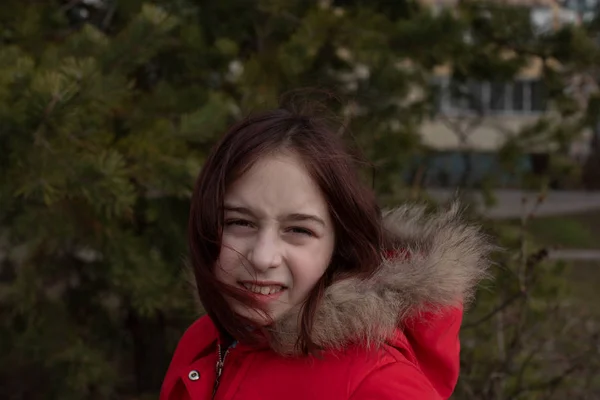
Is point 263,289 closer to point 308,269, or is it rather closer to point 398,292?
point 308,269

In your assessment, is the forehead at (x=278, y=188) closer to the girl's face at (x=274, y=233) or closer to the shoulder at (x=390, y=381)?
the girl's face at (x=274, y=233)

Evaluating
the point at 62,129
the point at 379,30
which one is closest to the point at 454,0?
the point at 379,30

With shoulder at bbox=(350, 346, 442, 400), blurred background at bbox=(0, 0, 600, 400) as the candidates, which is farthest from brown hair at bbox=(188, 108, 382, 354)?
blurred background at bbox=(0, 0, 600, 400)

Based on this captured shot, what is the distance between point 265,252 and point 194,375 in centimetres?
34

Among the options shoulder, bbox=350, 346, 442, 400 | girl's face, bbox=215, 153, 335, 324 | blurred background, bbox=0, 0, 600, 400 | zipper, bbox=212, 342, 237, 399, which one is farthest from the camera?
blurred background, bbox=0, 0, 600, 400

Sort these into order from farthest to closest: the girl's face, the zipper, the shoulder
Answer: the zipper
the girl's face
the shoulder

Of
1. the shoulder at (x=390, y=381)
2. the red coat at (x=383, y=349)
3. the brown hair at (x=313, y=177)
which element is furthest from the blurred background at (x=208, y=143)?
the shoulder at (x=390, y=381)

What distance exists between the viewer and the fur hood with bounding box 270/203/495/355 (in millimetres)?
1508

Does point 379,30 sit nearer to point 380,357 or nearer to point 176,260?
point 176,260

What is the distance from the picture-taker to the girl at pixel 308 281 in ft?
4.93

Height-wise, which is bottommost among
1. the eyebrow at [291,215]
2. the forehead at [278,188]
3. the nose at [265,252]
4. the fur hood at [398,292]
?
the fur hood at [398,292]

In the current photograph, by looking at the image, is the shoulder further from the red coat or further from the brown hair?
the brown hair

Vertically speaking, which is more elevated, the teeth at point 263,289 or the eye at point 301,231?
the eye at point 301,231

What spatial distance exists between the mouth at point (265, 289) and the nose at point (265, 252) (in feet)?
0.13
